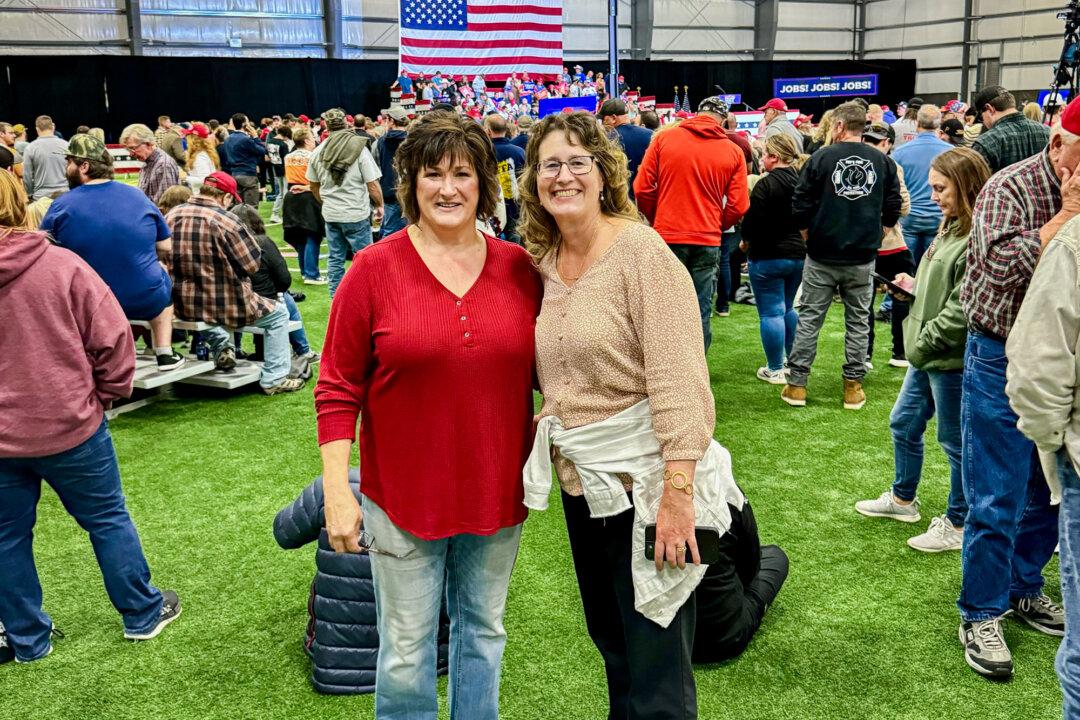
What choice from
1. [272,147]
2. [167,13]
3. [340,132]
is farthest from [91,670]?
[167,13]

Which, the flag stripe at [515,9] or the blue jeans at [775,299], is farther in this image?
the flag stripe at [515,9]

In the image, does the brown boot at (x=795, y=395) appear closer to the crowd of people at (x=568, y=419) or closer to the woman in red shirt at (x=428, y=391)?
the crowd of people at (x=568, y=419)

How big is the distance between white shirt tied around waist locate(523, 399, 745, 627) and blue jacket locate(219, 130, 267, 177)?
12235 millimetres

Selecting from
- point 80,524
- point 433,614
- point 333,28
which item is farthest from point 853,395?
point 333,28

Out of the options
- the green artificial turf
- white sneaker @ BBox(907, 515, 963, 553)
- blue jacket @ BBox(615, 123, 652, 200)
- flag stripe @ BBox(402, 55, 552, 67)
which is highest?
flag stripe @ BBox(402, 55, 552, 67)

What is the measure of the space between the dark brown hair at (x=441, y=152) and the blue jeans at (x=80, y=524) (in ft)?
5.00

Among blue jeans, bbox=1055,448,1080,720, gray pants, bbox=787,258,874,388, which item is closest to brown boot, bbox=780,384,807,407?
gray pants, bbox=787,258,874,388

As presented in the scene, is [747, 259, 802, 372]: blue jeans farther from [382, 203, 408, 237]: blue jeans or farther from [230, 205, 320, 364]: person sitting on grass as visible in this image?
[382, 203, 408, 237]: blue jeans

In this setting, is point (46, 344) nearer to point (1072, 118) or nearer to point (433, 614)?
point (433, 614)

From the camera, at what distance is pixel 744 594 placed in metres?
3.11

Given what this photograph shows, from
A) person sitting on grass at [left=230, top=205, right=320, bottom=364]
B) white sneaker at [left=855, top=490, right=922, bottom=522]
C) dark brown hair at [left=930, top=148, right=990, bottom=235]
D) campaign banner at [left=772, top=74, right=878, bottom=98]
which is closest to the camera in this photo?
dark brown hair at [left=930, top=148, right=990, bottom=235]

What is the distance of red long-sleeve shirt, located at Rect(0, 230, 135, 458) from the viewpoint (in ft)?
9.09

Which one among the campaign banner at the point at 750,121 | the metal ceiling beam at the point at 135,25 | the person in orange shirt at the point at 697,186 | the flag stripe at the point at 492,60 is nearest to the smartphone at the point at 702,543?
the person in orange shirt at the point at 697,186

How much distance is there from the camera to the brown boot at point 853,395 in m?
5.61
